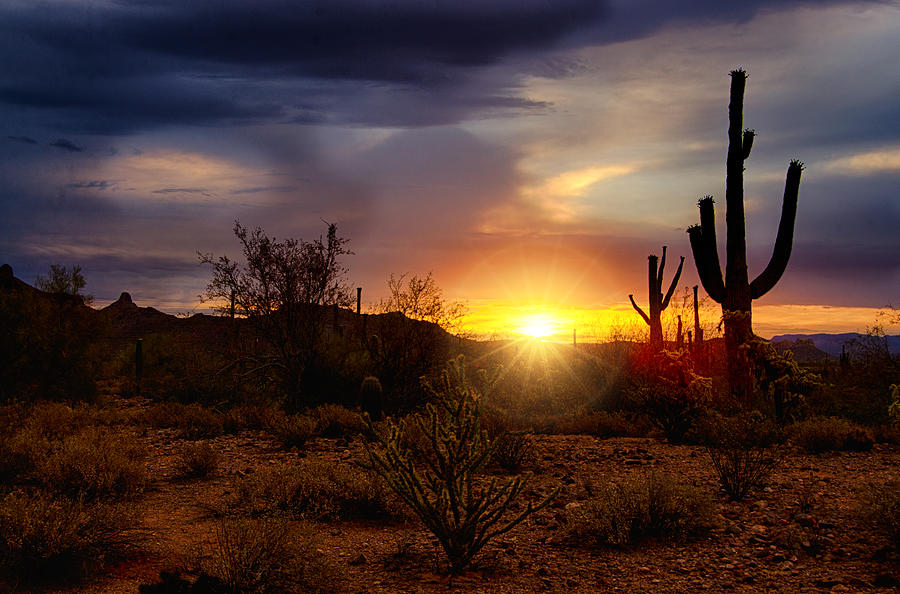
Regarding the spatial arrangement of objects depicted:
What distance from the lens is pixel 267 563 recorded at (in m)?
5.46

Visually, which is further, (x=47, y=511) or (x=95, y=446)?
(x=95, y=446)

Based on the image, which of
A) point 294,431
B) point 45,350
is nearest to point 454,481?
point 294,431

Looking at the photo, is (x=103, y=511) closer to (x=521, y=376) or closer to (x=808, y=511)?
(x=808, y=511)

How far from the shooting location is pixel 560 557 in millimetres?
6285

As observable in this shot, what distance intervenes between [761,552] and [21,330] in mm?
19377

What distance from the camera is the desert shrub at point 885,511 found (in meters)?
6.18

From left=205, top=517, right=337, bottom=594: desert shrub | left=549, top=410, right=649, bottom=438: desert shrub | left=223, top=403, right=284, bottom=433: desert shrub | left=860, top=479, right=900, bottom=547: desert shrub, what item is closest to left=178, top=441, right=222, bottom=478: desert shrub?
left=223, top=403, right=284, bottom=433: desert shrub

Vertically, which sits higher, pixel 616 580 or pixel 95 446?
pixel 95 446

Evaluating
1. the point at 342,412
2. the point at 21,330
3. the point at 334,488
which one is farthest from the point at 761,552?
the point at 21,330

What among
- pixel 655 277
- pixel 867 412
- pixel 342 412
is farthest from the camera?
pixel 655 277

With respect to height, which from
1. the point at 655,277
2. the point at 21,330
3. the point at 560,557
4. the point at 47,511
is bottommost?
the point at 560,557

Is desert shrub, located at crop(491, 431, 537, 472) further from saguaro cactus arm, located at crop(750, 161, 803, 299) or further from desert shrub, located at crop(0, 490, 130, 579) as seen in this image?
saguaro cactus arm, located at crop(750, 161, 803, 299)

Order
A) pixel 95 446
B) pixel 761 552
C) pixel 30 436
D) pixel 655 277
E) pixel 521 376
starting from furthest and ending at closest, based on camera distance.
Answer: pixel 655 277, pixel 521 376, pixel 30 436, pixel 95 446, pixel 761 552

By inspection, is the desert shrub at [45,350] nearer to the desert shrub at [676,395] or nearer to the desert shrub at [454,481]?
the desert shrub at [676,395]
